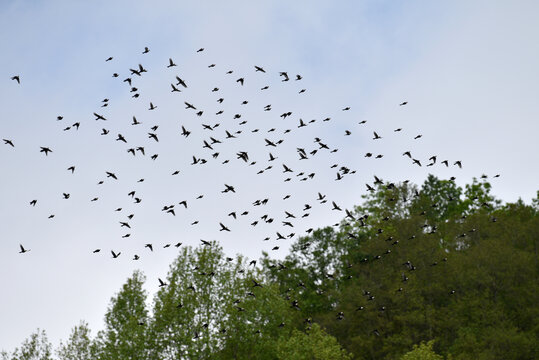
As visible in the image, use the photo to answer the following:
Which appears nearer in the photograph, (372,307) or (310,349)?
(310,349)

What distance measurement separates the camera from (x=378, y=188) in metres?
83.7

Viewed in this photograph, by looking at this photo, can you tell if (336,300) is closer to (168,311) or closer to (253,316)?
(253,316)

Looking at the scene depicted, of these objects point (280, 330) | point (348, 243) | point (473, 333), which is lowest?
point (473, 333)

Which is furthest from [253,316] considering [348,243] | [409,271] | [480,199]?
[480,199]

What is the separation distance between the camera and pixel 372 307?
58219 mm

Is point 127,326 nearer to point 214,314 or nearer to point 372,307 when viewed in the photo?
point 214,314

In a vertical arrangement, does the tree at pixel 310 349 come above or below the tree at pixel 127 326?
below

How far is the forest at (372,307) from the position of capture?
47.8 m

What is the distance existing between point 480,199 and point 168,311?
5285 cm

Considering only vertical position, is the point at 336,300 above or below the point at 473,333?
above

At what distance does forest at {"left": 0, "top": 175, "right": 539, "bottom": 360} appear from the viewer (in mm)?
47812

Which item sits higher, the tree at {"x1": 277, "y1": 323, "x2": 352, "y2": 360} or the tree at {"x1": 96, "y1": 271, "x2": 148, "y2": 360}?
the tree at {"x1": 96, "y1": 271, "x2": 148, "y2": 360}

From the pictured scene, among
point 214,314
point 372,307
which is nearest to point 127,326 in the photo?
point 214,314

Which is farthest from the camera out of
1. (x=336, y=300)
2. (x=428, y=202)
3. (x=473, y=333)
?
(x=428, y=202)
